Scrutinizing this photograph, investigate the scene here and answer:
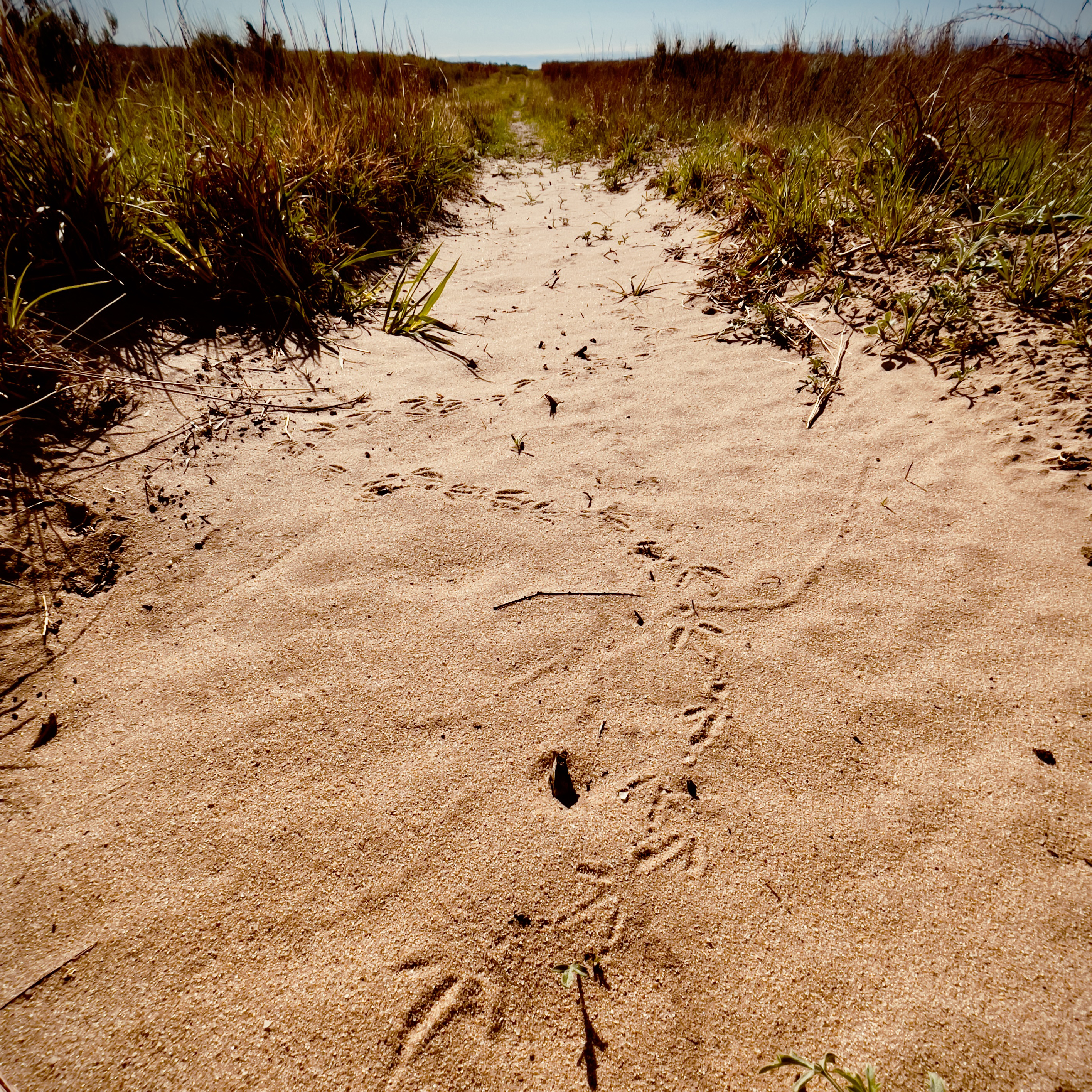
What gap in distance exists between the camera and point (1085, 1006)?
84 centimetres

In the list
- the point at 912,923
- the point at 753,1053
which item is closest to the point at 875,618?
the point at 912,923

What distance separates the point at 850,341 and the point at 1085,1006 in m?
2.34

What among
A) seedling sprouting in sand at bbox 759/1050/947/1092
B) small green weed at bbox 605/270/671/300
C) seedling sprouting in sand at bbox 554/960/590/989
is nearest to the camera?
seedling sprouting in sand at bbox 759/1050/947/1092

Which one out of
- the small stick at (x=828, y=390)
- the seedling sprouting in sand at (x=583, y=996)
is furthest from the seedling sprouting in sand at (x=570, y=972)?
the small stick at (x=828, y=390)

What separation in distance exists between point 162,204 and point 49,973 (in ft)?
9.05

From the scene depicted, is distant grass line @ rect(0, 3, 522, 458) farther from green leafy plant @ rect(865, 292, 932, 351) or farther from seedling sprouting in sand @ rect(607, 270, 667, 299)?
green leafy plant @ rect(865, 292, 932, 351)

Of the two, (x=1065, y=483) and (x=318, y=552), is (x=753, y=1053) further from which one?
(x=1065, y=483)

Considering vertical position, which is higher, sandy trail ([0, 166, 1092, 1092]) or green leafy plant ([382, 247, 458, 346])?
green leafy plant ([382, 247, 458, 346])

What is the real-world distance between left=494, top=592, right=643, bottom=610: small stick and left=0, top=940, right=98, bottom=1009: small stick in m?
1.03

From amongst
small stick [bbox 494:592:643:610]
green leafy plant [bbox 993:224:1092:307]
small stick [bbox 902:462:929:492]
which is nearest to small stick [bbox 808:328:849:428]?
small stick [bbox 902:462:929:492]

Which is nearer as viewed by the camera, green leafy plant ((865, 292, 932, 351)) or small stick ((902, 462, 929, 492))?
small stick ((902, 462, 929, 492))

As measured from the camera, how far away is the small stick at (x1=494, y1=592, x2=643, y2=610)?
150 centimetres

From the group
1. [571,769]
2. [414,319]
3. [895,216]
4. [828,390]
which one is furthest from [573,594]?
[895,216]

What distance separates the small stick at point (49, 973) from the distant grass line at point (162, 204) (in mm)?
1401
